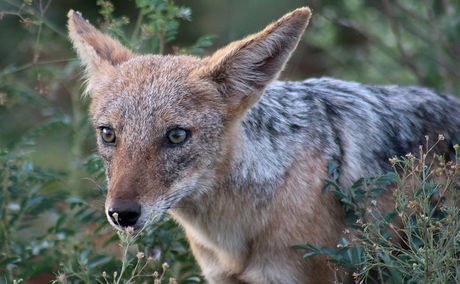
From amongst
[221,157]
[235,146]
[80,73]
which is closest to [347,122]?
[235,146]

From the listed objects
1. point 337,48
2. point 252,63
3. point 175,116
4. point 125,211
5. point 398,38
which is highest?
point 252,63

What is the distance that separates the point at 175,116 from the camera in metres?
4.61

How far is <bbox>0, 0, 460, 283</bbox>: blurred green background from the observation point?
596 centimetres

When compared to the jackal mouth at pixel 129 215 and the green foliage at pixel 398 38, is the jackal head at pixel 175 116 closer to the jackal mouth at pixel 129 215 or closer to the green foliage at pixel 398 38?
the jackal mouth at pixel 129 215

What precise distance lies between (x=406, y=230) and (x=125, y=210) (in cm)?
169

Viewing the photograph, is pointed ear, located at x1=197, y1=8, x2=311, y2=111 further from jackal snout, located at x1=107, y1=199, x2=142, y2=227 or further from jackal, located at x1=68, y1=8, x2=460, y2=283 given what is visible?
jackal snout, located at x1=107, y1=199, x2=142, y2=227

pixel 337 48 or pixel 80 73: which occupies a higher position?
pixel 80 73

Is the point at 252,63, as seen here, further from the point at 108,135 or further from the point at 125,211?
the point at 125,211

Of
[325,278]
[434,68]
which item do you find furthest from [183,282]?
[434,68]

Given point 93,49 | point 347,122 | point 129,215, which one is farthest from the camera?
point 347,122

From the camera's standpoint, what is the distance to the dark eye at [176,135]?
458 cm

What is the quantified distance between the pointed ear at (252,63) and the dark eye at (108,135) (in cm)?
74

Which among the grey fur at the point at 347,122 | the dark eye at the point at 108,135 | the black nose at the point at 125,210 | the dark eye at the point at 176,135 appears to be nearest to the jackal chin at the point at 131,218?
the black nose at the point at 125,210

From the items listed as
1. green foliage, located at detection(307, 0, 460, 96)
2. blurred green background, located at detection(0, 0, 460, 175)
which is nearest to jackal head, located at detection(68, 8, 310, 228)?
blurred green background, located at detection(0, 0, 460, 175)
